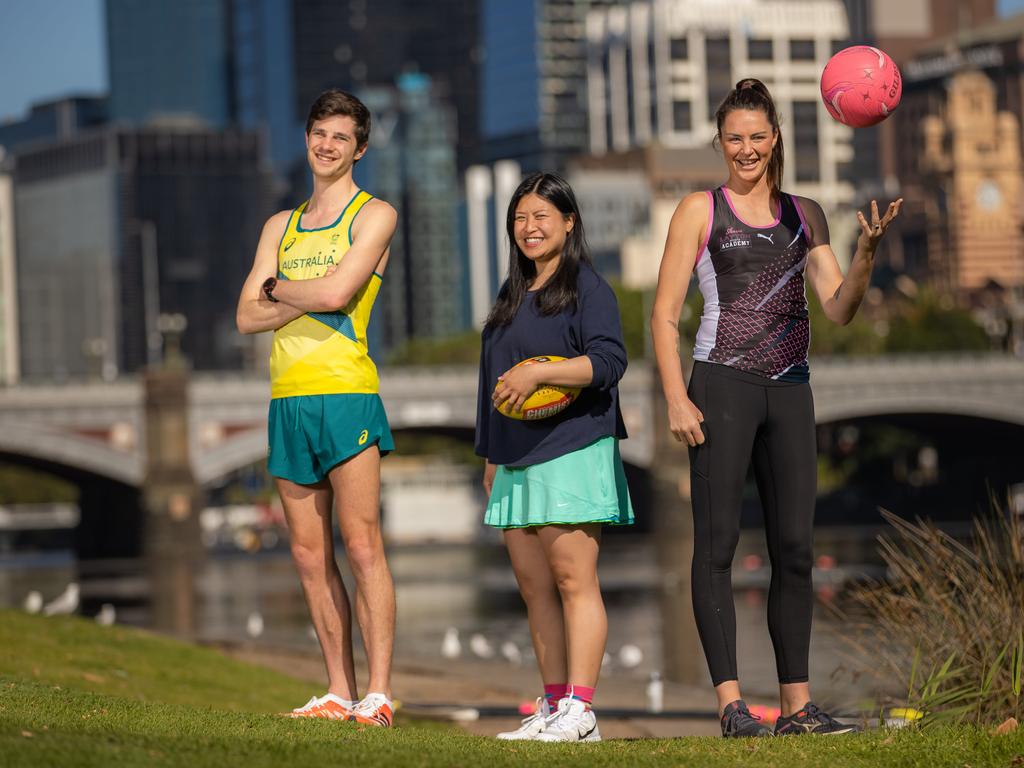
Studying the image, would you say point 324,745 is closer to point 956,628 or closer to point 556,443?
point 556,443

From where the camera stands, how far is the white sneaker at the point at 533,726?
26.0 ft

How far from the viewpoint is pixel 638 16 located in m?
166

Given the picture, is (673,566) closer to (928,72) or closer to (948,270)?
(948,270)

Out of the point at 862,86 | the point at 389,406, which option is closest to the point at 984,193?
the point at 389,406

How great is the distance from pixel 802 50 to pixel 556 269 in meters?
157

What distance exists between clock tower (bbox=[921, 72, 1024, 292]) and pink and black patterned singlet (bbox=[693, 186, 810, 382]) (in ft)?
434

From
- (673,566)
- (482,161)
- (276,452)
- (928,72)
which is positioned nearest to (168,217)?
(482,161)

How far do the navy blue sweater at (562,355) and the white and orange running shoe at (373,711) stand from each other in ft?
3.60

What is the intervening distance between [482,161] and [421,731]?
18684cm

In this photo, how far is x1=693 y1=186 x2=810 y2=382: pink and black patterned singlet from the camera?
8.09 meters

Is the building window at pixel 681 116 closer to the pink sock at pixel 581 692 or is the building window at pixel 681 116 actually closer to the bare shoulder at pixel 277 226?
the bare shoulder at pixel 277 226

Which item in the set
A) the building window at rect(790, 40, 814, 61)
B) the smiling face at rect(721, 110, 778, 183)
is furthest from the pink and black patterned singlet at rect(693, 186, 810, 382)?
the building window at rect(790, 40, 814, 61)

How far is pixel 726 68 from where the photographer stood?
166 metres

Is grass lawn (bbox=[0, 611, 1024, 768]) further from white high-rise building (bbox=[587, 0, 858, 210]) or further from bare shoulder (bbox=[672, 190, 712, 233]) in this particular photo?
white high-rise building (bbox=[587, 0, 858, 210])
